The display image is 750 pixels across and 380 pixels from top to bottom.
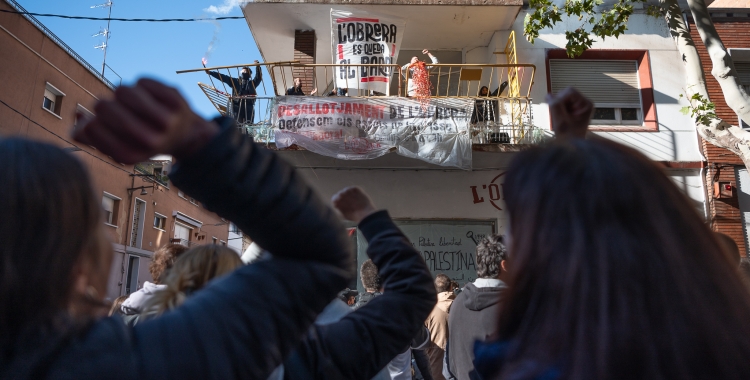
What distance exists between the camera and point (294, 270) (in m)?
0.93

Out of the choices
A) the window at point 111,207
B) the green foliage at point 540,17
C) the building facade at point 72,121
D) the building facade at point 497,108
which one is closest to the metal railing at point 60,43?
the building facade at point 72,121

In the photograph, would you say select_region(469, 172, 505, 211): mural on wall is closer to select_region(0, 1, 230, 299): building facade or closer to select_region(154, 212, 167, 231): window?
select_region(0, 1, 230, 299): building facade

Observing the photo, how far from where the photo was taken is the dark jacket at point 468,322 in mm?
3709

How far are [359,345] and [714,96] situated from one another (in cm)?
1122

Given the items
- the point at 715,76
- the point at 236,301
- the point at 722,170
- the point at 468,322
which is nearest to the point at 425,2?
the point at 715,76

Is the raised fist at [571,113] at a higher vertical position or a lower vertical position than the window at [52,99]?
lower

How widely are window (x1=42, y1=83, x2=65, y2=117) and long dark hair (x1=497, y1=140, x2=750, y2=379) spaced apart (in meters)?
24.4

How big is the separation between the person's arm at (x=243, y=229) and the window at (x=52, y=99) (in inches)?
952

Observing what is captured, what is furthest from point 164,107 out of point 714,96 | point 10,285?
point 714,96

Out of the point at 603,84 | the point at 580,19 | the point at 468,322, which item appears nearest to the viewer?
the point at 468,322

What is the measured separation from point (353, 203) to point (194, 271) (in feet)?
2.04

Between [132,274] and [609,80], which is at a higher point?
[609,80]

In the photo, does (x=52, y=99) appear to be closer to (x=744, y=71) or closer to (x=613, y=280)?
(x=744, y=71)

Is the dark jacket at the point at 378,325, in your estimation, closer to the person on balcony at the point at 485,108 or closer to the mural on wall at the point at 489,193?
the person on balcony at the point at 485,108
